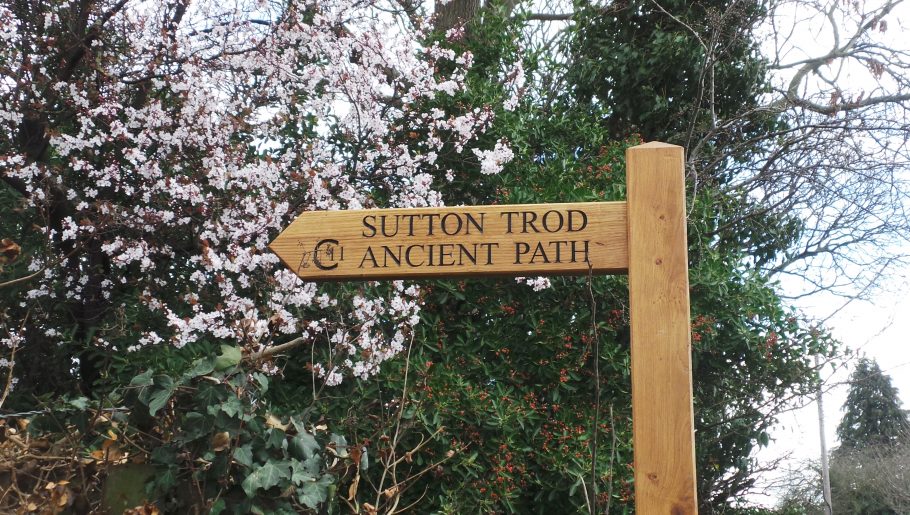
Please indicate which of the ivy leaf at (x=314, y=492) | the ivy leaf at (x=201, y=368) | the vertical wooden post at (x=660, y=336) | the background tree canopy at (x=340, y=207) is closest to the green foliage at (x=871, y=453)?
the background tree canopy at (x=340, y=207)

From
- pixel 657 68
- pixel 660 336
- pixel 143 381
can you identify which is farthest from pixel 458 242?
pixel 657 68

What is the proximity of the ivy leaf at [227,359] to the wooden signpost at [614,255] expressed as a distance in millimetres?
387

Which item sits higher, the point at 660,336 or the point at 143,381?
the point at 660,336

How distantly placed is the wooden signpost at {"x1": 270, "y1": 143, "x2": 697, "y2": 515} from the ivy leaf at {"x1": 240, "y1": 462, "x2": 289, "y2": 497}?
627 millimetres

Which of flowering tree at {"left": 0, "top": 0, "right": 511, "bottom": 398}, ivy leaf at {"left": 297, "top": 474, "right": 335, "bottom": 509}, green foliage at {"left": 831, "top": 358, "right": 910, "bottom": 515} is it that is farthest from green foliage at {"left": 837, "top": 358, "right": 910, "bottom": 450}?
ivy leaf at {"left": 297, "top": 474, "right": 335, "bottom": 509}

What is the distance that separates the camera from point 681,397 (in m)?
2.54

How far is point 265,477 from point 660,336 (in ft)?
4.30

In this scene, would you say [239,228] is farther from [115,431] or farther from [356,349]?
[115,431]

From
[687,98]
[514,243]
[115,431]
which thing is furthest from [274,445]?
[687,98]

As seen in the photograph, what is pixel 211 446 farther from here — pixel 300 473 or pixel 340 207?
pixel 340 207

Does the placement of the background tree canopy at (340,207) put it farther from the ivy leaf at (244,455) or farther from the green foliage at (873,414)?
the green foliage at (873,414)

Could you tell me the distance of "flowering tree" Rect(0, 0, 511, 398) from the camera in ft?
16.8

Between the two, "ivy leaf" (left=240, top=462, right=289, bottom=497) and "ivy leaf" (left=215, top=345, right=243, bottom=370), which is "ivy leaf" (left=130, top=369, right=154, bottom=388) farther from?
"ivy leaf" (left=240, top=462, right=289, bottom=497)

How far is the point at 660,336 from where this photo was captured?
2584mm
